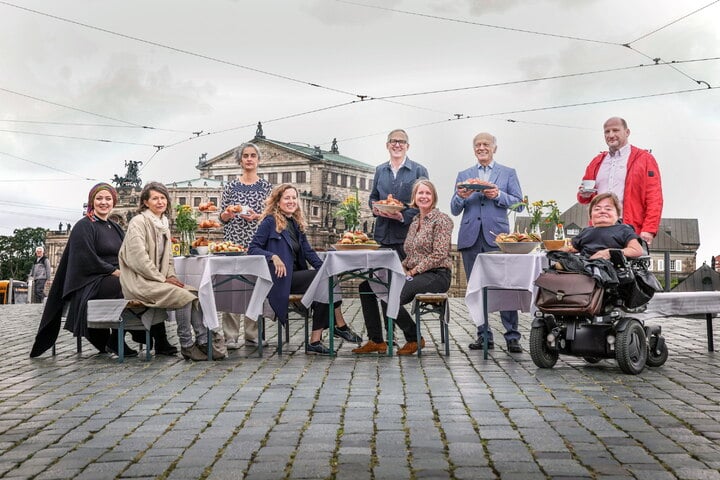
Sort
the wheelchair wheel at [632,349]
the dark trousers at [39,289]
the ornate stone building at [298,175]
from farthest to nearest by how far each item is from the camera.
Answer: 1. the ornate stone building at [298,175]
2. the dark trousers at [39,289]
3. the wheelchair wheel at [632,349]

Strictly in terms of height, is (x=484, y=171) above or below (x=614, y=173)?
above

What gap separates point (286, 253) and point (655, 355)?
11.7 ft

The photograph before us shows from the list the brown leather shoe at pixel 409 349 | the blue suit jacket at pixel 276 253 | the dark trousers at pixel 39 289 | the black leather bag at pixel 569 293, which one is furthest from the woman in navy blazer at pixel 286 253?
the dark trousers at pixel 39 289

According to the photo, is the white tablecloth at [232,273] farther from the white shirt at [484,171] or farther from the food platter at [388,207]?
the white shirt at [484,171]

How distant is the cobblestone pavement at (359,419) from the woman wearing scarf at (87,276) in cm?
63

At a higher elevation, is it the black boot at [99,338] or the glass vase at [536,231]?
the glass vase at [536,231]

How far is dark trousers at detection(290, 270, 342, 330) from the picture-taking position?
9625mm

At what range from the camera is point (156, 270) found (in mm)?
9180

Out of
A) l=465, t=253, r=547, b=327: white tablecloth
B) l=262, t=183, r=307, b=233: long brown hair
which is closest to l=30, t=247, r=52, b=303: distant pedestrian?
l=262, t=183, r=307, b=233: long brown hair

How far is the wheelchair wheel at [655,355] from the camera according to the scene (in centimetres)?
834

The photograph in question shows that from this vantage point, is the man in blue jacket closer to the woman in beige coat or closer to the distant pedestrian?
the woman in beige coat

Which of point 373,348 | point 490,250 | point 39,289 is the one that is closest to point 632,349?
point 490,250

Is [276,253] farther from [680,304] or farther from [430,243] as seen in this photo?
[680,304]

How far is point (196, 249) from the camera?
9.84 metres
